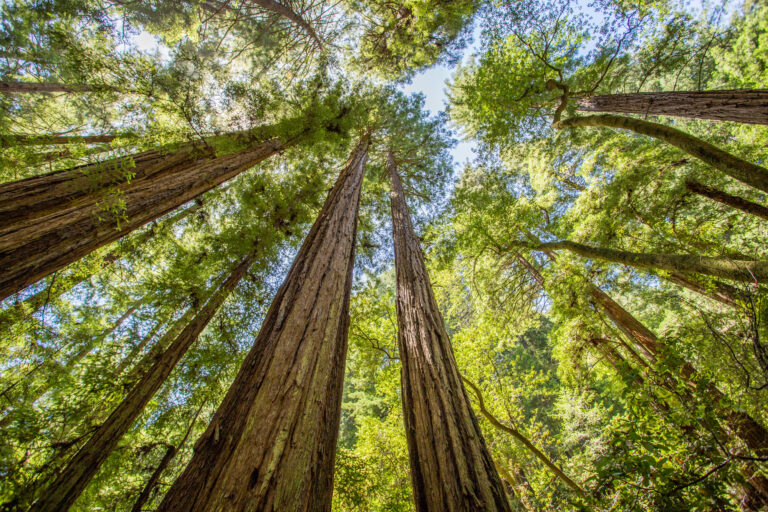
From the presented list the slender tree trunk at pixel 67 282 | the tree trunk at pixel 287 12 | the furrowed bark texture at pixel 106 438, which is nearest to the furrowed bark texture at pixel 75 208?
the slender tree trunk at pixel 67 282

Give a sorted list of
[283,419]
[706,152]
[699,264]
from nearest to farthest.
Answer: [283,419] → [699,264] → [706,152]

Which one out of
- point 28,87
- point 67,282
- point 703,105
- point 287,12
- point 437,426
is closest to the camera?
point 437,426

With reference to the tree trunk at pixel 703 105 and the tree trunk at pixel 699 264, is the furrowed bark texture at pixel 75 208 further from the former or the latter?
the tree trunk at pixel 703 105

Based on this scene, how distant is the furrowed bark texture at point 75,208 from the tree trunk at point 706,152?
642cm

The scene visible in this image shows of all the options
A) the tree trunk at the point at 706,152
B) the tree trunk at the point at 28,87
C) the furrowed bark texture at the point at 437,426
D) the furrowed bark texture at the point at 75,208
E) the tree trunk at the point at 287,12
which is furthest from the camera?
the tree trunk at the point at 287,12

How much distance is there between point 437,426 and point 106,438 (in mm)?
4371

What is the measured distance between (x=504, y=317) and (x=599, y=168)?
174 inches

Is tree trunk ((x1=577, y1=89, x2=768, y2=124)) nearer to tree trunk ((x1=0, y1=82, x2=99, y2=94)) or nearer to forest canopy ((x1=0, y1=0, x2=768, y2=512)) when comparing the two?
forest canopy ((x1=0, y1=0, x2=768, y2=512))

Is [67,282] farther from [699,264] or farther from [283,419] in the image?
[699,264]

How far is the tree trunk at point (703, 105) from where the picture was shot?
3.30 meters

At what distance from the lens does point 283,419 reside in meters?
1.03

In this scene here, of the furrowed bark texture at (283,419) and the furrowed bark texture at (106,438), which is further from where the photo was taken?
the furrowed bark texture at (106,438)

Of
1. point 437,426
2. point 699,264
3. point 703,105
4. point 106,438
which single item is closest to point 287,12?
point 703,105

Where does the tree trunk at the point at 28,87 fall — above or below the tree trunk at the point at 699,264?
above
